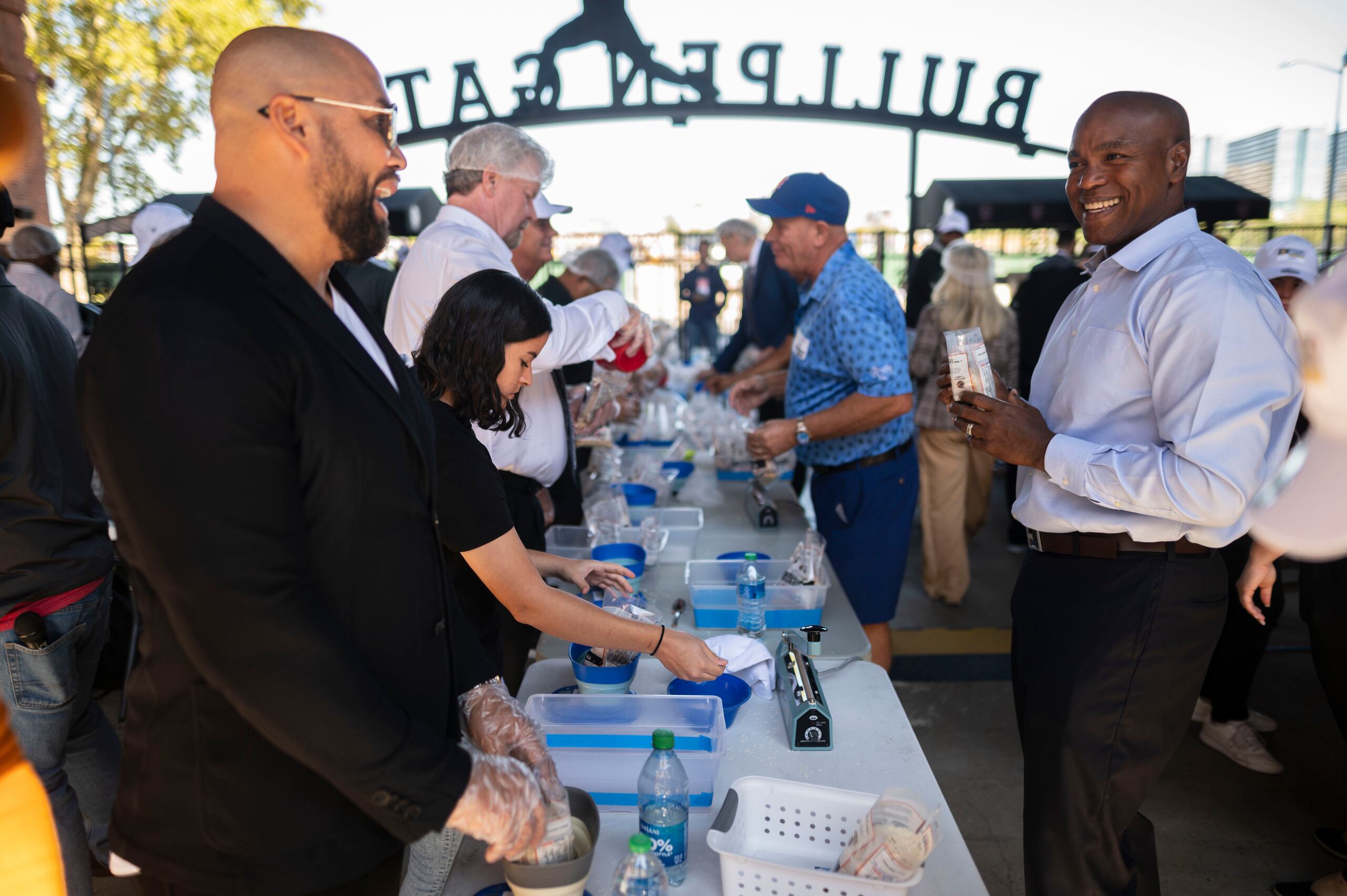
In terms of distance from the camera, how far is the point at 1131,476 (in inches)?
62.6

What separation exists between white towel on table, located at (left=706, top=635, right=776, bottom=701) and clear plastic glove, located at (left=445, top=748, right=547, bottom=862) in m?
0.76

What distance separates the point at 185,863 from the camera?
1032mm

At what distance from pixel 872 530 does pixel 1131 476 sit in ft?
5.26

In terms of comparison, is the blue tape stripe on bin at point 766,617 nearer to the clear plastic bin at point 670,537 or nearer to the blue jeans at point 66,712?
the clear plastic bin at point 670,537

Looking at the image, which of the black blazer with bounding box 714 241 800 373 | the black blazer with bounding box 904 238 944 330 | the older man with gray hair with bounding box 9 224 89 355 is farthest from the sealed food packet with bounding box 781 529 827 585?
the black blazer with bounding box 904 238 944 330

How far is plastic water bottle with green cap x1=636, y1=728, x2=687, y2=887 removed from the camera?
1.27 metres

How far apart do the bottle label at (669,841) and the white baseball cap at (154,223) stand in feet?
12.5

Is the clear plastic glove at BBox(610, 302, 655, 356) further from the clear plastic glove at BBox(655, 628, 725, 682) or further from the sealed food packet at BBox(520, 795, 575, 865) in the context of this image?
the sealed food packet at BBox(520, 795, 575, 865)

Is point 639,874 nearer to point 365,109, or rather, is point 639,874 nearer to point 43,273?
point 365,109

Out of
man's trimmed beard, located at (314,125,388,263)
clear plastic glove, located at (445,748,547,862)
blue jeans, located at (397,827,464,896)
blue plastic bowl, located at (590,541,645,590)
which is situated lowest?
blue jeans, located at (397,827,464,896)

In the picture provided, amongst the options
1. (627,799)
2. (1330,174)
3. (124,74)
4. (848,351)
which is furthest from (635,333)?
(124,74)

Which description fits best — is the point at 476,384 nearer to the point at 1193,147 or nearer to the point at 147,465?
the point at 147,465

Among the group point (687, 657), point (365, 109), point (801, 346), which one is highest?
point (365, 109)

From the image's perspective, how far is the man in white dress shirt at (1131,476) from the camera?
5.07 feet
